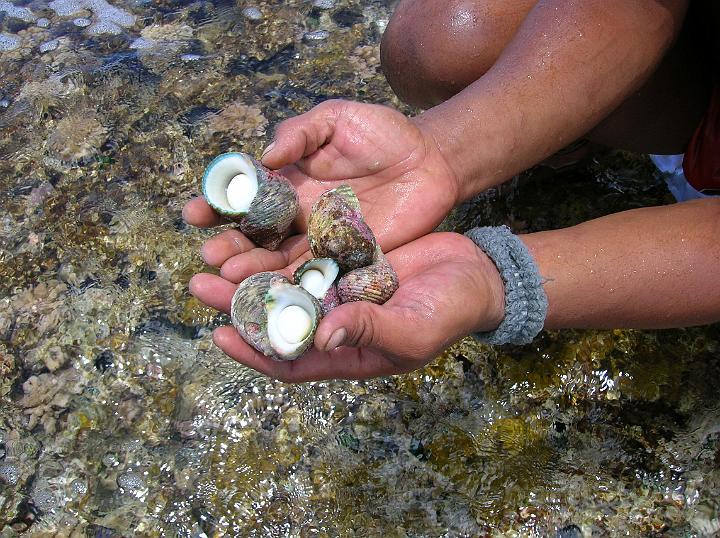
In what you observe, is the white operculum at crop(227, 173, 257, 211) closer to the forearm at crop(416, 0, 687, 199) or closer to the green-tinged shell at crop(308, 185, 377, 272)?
the green-tinged shell at crop(308, 185, 377, 272)

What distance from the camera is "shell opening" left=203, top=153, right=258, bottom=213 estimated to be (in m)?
2.58

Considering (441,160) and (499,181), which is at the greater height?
(441,160)

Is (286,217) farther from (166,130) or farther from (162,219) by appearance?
(166,130)

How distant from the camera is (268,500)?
2695 mm

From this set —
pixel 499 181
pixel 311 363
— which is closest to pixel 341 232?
pixel 311 363

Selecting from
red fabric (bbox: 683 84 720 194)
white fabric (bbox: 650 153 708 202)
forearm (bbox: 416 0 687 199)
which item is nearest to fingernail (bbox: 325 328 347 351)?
forearm (bbox: 416 0 687 199)

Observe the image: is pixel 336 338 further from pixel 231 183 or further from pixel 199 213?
pixel 231 183

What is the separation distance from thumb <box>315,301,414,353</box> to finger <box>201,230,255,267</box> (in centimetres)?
77

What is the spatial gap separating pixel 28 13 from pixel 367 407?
4.11m

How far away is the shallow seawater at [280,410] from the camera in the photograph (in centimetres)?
267

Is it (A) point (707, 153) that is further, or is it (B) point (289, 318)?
(A) point (707, 153)

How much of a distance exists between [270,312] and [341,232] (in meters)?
0.41

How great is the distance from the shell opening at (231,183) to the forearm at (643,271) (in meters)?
1.11

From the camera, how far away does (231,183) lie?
108 inches
